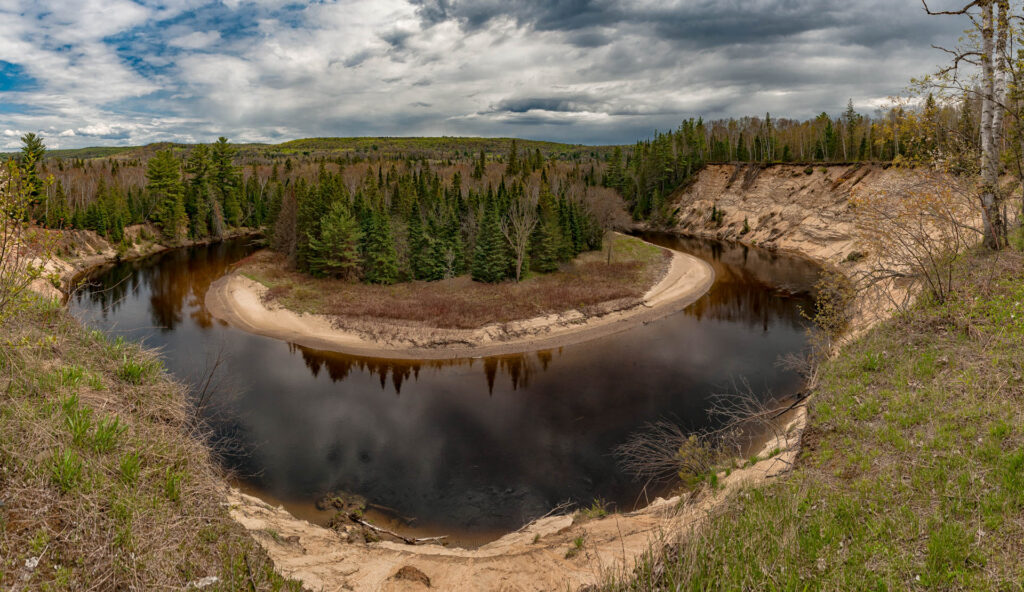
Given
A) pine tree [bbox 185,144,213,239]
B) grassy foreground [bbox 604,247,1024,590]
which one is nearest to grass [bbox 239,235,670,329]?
grassy foreground [bbox 604,247,1024,590]

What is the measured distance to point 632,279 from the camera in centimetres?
4406

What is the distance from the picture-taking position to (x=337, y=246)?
43.7 metres

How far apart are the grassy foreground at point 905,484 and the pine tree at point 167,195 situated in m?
77.7

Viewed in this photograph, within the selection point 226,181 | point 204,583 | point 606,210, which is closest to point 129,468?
point 204,583

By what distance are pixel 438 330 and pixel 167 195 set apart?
5820cm

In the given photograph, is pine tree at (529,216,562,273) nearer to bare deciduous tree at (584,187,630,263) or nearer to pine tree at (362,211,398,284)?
bare deciduous tree at (584,187,630,263)

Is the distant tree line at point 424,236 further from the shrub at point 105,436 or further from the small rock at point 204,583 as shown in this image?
the small rock at point 204,583

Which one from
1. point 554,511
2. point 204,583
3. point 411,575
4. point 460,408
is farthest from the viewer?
point 460,408

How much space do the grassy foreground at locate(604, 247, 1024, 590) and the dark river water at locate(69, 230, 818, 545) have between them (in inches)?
318

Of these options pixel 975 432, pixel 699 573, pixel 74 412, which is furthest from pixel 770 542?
pixel 74 412

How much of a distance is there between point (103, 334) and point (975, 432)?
18.8m

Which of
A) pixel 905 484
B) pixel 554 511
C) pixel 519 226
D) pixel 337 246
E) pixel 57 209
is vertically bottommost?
pixel 554 511

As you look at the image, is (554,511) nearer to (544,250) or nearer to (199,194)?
(544,250)

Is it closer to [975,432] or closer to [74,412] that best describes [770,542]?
[975,432]
